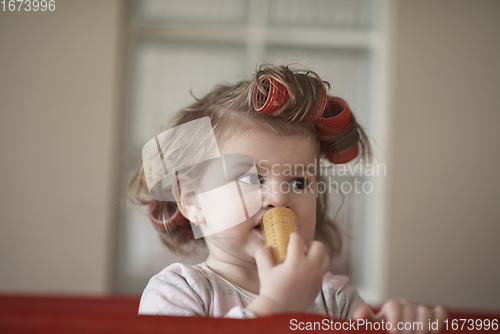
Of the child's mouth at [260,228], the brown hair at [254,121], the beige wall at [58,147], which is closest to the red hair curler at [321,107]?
the brown hair at [254,121]

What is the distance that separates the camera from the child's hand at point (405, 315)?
276mm

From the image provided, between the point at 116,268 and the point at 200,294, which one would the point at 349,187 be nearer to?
the point at 200,294

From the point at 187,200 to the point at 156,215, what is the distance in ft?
0.28

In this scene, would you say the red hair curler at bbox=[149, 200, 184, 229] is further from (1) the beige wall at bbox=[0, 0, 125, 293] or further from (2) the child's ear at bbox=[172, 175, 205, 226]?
(1) the beige wall at bbox=[0, 0, 125, 293]

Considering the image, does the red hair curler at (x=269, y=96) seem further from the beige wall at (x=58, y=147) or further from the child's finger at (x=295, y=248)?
the beige wall at (x=58, y=147)

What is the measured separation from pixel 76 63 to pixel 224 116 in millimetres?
363

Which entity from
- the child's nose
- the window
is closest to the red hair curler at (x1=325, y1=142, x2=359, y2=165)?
the child's nose

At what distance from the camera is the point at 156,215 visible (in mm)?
466

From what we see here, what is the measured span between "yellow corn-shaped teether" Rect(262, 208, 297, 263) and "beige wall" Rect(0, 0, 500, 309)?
30 cm

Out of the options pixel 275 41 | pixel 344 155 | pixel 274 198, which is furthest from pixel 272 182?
pixel 275 41

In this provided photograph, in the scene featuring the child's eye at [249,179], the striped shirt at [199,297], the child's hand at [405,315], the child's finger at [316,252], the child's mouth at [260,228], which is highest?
the child's eye at [249,179]

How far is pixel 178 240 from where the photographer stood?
1.62 ft

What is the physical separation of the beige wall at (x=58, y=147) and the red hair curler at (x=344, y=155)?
341 mm

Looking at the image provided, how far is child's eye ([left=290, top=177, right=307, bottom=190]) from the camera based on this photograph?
38cm
